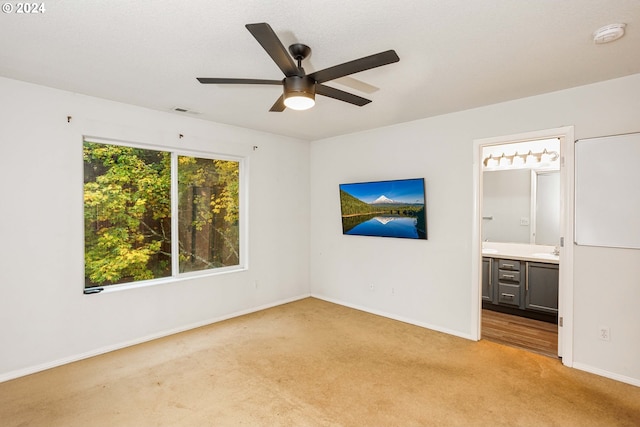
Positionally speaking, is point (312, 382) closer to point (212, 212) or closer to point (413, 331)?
point (413, 331)

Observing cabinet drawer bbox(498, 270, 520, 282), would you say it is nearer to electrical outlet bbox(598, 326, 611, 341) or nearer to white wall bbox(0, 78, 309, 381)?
electrical outlet bbox(598, 326, 611, 341)

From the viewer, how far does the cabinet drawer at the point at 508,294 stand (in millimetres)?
4281

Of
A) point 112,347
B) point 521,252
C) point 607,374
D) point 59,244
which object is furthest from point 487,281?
point 59,244

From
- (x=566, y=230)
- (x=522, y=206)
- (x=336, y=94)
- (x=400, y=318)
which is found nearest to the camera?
(x=336, y=94)

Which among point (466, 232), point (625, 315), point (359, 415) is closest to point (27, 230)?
point (359, 415)

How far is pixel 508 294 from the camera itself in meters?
4.35

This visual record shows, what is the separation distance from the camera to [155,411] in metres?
2.31

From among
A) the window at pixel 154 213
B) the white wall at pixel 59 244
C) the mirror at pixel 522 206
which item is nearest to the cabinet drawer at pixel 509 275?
the mirror at pixel 522 206

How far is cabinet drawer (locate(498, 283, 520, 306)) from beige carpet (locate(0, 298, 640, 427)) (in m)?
1.18

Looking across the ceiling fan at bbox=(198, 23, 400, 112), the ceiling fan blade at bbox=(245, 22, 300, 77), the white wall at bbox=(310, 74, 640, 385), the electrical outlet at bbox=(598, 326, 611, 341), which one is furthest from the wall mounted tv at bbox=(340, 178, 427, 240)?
the ceiling fan blade at bbox=(245, 22, 300, 77)

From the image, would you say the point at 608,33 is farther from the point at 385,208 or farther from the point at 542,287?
the point at 542,287

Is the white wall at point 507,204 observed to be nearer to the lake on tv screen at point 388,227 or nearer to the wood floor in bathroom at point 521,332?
the wood floor in bathroom at point 521,332

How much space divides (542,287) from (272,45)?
14.2 feet

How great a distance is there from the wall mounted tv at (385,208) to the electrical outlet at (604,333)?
1777 millimetres
